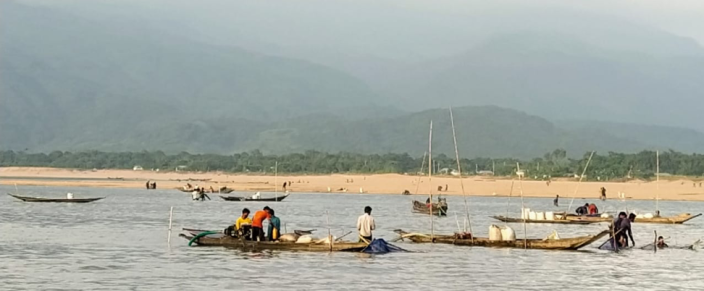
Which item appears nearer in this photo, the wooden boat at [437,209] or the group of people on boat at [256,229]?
the group of people on boat at [256,229]

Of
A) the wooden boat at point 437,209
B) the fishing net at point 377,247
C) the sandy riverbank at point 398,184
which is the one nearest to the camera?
the fishing net at point 377,247

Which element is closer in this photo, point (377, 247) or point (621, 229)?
point (377, 247)

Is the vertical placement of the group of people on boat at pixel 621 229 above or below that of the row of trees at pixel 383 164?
below

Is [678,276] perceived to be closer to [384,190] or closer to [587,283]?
[587,283]

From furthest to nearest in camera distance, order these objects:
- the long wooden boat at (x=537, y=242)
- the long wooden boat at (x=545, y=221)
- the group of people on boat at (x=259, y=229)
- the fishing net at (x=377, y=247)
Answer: the long wooden boat at (x=545, y=221) < the long wooden boat at (x=537, y=242) < the fishing net at (x=377, y=247) < the group of people on boat at (x=259, y=229)

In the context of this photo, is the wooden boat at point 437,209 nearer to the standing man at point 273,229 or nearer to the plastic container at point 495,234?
the plastic container at point 495,234

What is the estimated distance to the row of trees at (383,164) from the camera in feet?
344

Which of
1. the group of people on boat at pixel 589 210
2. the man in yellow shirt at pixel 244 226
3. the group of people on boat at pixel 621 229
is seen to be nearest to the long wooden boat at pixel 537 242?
the group of people on boat at pixel 621 229

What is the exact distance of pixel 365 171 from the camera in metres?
118

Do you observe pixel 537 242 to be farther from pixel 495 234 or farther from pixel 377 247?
pixel 377 247

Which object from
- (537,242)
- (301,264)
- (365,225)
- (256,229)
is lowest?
(301,264)

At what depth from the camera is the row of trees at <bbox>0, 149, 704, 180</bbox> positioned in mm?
104950

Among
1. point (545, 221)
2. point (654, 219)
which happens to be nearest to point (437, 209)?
point (545, 221)

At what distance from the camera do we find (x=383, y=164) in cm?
12675
